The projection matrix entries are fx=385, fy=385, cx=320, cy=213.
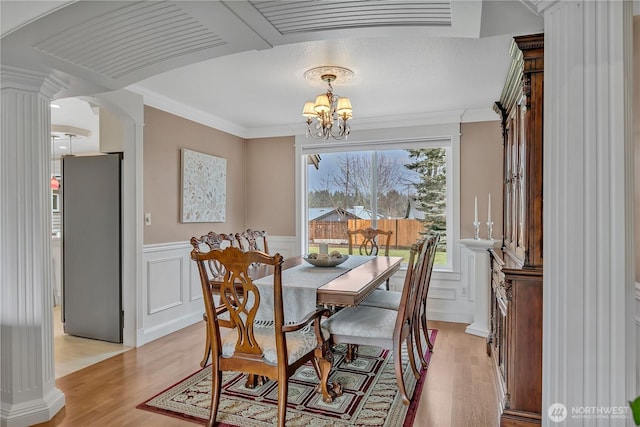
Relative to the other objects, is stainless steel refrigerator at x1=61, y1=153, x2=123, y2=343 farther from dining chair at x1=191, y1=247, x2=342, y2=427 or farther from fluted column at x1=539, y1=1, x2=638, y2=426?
fluted column at x1=539, y1=1, x2=638, y2=426

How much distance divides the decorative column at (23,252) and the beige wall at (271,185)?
10.2ft

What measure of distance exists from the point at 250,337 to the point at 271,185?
343 cm

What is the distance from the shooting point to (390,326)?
2557 millimetres

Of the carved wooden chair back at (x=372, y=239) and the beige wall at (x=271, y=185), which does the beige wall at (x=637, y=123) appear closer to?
the carved wooden chair back at (x=372, y=239)

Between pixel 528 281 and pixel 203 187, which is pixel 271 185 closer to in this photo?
pixel 203 187

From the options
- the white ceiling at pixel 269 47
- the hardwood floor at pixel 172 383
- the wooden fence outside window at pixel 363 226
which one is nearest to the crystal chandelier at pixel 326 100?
the white ceiling at pixel 269 47

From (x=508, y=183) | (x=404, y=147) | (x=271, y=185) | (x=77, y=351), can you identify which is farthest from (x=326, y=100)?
(x=77, y=351)

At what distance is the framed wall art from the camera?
4277mm

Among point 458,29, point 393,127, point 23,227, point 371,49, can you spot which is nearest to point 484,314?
point 393,127

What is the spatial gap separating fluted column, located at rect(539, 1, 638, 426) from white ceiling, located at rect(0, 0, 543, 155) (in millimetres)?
286

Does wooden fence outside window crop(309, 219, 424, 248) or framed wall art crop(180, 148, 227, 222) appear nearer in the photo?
framed wall art crop(180, 148, 227, 222)

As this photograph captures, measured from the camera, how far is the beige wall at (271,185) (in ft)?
17.3

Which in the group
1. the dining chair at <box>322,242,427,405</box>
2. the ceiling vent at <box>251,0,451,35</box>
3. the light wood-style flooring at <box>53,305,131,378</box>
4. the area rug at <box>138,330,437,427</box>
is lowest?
the light wood-style flooring at <box>53,305,131,378</box>

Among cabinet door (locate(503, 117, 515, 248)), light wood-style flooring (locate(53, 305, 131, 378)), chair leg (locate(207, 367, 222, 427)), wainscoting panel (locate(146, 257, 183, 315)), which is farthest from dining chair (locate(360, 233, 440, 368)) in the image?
light wood-style flooring (locate(53, 305, 131, 378))
